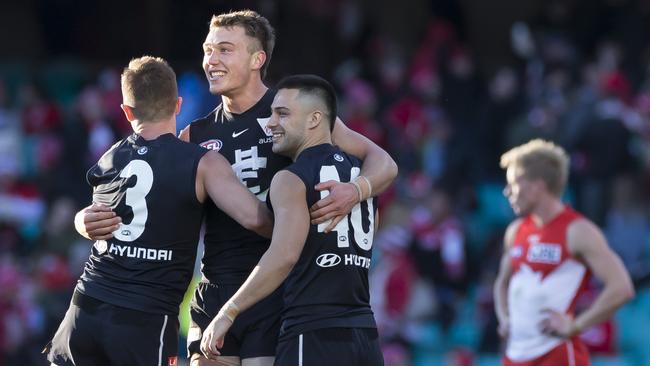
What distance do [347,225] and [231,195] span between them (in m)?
0.53

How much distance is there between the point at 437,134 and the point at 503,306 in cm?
606

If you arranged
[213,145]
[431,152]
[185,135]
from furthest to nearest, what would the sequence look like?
[431,152]
[185,135]
[213,145]

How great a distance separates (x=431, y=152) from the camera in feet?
45.0

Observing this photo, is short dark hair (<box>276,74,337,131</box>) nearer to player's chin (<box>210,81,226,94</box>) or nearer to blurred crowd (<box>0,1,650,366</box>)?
player's chin (<box>210,81,226,94</box>)

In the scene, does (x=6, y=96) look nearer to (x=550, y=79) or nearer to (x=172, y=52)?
(x=172, y=52)

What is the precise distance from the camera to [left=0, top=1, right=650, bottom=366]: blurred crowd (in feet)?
39.8

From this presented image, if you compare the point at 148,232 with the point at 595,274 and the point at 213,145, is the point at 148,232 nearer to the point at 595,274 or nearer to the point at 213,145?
the point at 213,145

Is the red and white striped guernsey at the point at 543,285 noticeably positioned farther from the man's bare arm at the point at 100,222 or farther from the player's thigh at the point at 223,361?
the man's bare arm at the point at 100,222

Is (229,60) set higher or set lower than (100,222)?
higher

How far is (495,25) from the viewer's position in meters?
16.8

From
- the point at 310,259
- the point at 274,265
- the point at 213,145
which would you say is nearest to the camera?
the point at 274,265

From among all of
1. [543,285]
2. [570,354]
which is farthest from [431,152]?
[570,354]

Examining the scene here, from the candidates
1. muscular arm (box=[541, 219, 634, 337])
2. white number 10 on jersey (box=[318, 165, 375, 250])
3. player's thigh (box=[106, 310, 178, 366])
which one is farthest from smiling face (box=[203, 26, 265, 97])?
muscular arm (box=[541, 219, 634, 337])

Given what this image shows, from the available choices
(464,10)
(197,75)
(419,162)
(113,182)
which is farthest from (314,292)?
(464,10)
